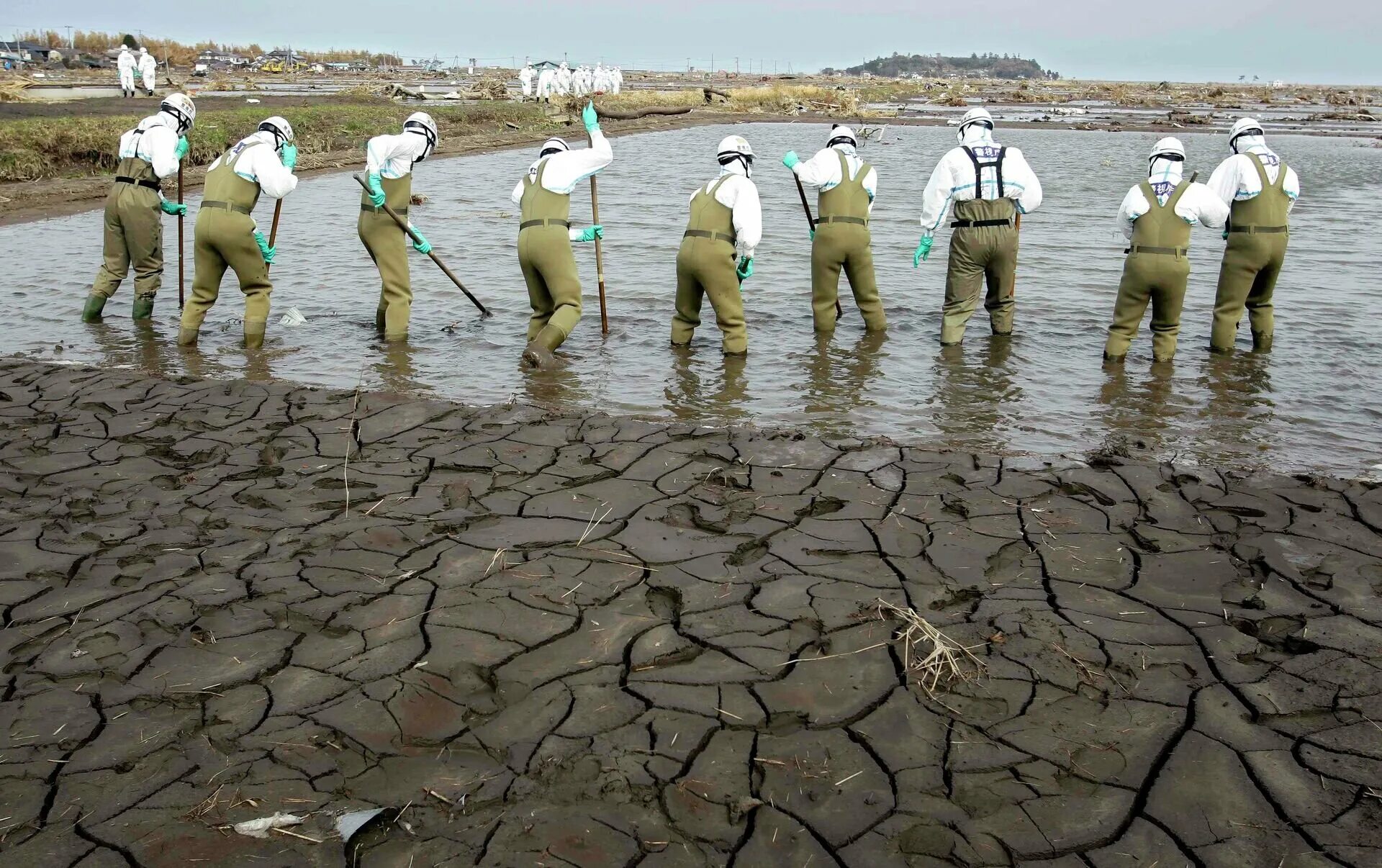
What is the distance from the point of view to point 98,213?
16.3 meters

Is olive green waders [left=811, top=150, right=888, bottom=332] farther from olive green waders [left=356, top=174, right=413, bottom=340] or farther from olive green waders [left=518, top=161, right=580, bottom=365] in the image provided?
olive green waders [left=356, top=174, right=413, bottom=340]

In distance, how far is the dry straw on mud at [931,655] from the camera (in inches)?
163

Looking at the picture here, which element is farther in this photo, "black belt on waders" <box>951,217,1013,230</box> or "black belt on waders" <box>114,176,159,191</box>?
"black belt on waders" <box>114,176,159,191</box>

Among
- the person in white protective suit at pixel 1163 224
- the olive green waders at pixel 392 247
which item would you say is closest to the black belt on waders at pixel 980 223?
the person in white protective suit at pixel 1163 224

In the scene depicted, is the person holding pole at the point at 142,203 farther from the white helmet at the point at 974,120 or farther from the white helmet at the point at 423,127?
the white helmet at the point at 974,120

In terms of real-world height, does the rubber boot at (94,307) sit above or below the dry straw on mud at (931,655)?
above

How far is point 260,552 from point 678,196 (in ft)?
54.6

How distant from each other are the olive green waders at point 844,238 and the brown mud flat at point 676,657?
3.00 meters

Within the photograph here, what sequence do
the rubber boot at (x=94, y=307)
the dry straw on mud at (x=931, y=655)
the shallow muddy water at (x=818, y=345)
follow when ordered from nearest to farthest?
the dry straw on mud at (x=931, y=655) < the shallow muddy water at (x=818, y=345) < the rubber boot at (x=94, y=307)

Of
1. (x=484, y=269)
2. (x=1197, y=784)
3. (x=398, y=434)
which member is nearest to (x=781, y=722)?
(x=1197, y=784)

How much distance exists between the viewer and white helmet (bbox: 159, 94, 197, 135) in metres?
9.40

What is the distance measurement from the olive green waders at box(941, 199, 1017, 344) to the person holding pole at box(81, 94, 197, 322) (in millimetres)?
6911

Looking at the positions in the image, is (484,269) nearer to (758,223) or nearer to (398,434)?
(758,223)

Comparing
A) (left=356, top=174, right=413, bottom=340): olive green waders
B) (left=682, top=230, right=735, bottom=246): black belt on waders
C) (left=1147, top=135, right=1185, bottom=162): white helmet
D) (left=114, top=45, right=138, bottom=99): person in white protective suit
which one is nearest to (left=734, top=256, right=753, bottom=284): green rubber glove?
(left=682, top=230, right=735, bottom=246): black belt on waders
